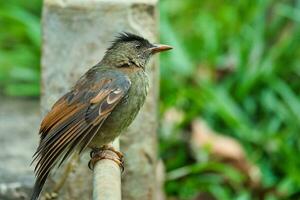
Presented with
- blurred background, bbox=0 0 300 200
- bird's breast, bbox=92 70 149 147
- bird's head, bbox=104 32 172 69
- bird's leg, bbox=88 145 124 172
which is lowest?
bird's leg, bbox=88 145 124 172

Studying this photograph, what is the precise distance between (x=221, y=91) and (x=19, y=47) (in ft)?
6.11

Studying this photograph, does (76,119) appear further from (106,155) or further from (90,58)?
(90,58)

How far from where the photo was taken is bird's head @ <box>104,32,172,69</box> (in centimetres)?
568

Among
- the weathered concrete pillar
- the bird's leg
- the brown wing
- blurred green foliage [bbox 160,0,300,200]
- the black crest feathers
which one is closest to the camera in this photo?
the brown wing

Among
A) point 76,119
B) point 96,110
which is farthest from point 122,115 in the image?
point 76,119

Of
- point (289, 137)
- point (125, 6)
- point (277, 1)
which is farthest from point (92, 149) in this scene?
point (277, 1)

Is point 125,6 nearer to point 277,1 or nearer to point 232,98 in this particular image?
point 232,98

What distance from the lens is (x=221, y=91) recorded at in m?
8.26

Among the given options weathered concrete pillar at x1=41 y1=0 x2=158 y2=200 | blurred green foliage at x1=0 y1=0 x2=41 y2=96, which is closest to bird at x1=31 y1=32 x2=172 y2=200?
weathered concrete pillar at x1=41 y1=0 x2=158 y2=200

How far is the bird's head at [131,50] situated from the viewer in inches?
223

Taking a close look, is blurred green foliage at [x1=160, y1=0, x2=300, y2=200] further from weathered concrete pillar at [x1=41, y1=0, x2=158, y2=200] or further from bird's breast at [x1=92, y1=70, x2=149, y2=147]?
bird's breast at [x1=92, y1=70, x2=149, y2=147]

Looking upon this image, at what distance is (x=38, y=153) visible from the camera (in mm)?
5227

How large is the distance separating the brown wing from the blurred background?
208 centimetres

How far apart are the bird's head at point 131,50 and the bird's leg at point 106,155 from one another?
0.52 m
